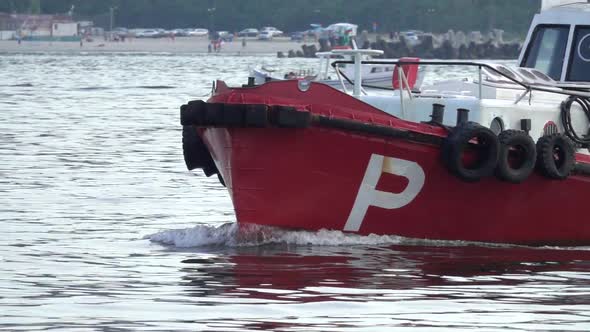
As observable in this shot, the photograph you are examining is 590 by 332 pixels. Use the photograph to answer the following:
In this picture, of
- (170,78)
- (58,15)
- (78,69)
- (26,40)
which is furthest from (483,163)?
(58,15)

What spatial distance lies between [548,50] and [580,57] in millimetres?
545

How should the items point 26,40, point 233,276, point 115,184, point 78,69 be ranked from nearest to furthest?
point 233,276 < point 115,184 < point 78,69 < point 26,40

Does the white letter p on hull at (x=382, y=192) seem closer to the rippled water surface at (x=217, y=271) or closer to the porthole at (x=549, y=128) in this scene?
the rippled water surface at (x=217, y=271)

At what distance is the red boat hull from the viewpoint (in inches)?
593

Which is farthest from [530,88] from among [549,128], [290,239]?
[290,239]

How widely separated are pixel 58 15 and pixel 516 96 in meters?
152

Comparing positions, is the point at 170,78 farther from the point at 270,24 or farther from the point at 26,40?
the point at 270,24

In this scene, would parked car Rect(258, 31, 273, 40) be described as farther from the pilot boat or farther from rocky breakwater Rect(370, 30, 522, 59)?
the pilot boat

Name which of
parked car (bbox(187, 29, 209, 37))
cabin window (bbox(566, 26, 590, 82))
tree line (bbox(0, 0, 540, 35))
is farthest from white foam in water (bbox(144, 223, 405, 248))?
parked car (bbox(187, 29, 209, 37))

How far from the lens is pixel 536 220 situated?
16.1 metres

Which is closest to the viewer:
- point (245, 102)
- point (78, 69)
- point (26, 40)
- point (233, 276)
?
point (233, 276)

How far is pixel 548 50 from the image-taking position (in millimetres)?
18062

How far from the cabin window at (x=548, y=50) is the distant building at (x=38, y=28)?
432 ft

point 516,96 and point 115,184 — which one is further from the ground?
point 516,96
